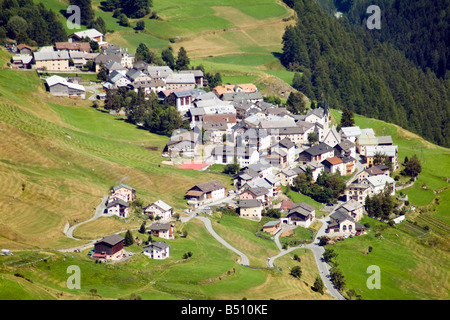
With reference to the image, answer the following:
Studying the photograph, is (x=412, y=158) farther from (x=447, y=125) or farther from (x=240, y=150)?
(x=447, y=125)

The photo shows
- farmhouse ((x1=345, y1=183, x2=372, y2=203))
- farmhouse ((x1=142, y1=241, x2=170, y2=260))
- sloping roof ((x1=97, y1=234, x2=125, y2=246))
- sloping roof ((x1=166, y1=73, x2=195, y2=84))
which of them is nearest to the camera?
sloping roof ((x1=97, y1=234, x2=125, y2=246))

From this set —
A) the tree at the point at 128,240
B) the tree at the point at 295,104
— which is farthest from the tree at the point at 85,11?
the tree at the point at 128,240

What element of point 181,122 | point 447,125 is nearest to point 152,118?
point 181,122

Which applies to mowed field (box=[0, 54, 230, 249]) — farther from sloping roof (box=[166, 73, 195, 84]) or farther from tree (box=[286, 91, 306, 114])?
tree (box=[286, 91, 306, 114])

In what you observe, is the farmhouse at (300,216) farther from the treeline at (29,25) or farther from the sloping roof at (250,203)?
the treeline at (29,25)

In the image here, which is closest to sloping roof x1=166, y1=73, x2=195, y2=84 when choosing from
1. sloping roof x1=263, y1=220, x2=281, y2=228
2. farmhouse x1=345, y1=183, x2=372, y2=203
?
farmhouse x1=345, y1=183, x2=372, y2=203

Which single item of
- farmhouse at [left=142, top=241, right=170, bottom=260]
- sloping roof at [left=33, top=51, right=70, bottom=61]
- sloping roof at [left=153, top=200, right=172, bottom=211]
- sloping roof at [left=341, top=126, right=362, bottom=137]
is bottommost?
sloping roof at [left=341, top=126, right=362, bottom=137]
